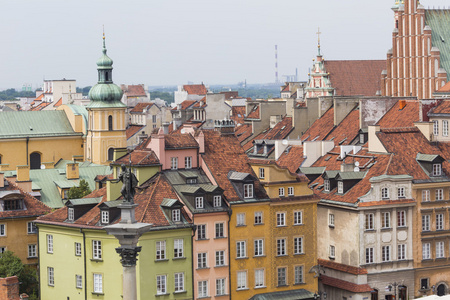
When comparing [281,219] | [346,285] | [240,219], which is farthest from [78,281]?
[346,285]

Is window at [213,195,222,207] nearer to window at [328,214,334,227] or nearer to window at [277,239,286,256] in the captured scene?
window at [277,239,286,256]

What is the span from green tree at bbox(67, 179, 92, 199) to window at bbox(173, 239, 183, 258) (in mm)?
21633

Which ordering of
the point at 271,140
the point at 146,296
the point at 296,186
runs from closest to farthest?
the point at 146,296 < the point at 296,186 < the point at 271,140

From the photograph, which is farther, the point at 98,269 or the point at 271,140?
the point at 271,140

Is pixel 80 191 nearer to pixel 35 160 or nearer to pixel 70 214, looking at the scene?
pixel 70 214

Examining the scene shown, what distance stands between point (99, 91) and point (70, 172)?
38.5 m

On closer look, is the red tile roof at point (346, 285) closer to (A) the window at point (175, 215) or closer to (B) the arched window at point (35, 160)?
(A) the window at point (175, 215)

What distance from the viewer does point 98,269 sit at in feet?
241

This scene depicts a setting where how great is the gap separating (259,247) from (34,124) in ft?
228

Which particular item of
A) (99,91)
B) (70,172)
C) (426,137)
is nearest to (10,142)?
(99,91)

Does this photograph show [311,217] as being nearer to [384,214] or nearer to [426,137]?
[384,214]

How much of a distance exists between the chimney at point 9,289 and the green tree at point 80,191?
27.7 meters

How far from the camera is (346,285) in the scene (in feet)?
267

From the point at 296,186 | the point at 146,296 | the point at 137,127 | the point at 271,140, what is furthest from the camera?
the point at 137,127
